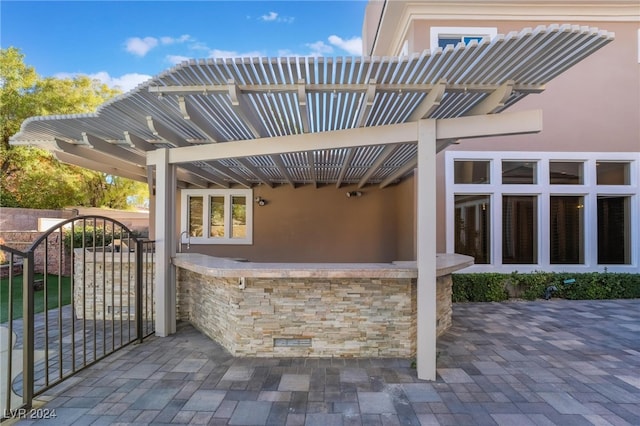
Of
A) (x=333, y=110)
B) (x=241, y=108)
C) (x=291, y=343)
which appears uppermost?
(x=333, y=110)

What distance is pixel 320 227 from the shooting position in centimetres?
902

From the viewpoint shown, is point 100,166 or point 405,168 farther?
point 405,168

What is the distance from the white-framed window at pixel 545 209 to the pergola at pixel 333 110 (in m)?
3.57

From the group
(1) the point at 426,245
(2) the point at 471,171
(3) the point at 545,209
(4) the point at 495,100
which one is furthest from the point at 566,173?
(1) the point at 426,245

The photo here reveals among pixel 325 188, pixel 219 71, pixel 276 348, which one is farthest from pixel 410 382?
pixel 325 188

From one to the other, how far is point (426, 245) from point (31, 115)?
16.4 meters

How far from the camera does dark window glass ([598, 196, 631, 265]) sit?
24.6 feet

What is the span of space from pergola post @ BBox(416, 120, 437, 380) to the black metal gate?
3.34 meters

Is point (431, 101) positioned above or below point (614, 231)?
above

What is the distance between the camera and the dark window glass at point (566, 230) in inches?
294

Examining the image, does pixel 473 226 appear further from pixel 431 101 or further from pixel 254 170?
pixel 254 170

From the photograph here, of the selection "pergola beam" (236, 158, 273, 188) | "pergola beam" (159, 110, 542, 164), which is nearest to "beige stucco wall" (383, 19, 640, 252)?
"pergola beam" (159, 110, 542, 164)

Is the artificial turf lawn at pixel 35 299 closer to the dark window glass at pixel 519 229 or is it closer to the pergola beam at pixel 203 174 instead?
the pergola beam at pixel 203 174

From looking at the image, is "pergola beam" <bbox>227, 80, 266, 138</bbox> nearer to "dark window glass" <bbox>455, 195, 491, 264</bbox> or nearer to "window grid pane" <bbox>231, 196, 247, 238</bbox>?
"window grid pane" <bbox>231, 196, 247, 238</bbox>
